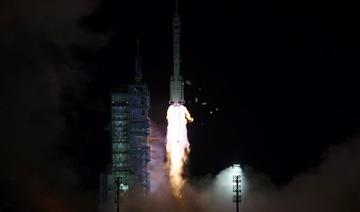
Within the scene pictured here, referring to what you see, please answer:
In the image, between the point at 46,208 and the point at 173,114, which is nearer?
the point at 46,208

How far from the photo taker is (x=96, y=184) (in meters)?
56.9

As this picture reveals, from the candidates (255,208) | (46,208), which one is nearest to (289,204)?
(255,208)

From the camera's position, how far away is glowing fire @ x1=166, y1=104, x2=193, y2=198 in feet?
187

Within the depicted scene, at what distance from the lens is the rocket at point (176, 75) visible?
181 ft

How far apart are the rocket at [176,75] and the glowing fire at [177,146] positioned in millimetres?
1246

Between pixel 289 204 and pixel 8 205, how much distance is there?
55.2 feet

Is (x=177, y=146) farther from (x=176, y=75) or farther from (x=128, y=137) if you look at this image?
(x=176, y=75)

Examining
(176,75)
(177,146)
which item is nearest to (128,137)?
(177,146)

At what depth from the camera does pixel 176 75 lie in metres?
55.5

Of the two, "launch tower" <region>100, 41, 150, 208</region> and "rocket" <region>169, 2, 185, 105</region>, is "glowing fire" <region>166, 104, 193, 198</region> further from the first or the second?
"launch tower" <region>100, 41, 150, 208</region>

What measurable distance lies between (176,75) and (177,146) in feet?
16.4

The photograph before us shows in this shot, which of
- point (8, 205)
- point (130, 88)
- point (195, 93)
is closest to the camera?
point (8, 205)

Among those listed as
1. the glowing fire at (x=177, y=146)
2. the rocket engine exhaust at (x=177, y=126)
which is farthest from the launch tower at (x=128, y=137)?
the glowing fire at (x=177, y=146)

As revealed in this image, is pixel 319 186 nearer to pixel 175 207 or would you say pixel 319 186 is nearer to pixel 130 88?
pixel 175 207
